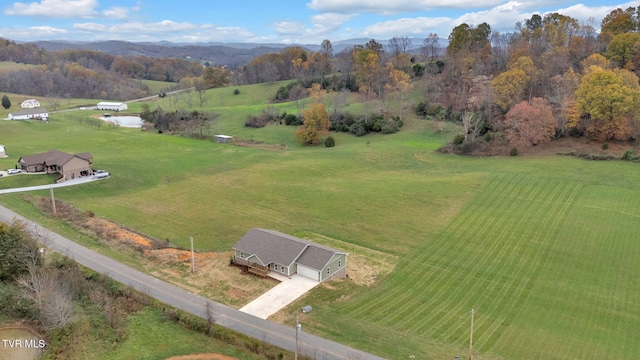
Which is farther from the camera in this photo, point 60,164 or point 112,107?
point 112,107

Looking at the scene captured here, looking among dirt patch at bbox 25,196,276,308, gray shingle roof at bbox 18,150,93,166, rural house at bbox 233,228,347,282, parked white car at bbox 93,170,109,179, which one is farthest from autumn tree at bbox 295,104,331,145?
rural house at bbox 233,228,347,282

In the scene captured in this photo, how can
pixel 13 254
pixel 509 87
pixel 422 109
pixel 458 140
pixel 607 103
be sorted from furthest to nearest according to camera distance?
pixel 422 109 < pixel 509 87 < pixel 458 140 < pixel 607 103 < pixel 13 254

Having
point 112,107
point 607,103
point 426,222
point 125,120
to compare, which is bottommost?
point 426,222

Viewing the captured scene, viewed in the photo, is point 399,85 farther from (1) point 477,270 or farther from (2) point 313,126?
(1) point 477,270

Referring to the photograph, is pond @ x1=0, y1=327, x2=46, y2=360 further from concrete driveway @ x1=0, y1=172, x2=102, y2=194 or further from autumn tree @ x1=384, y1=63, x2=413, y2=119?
autumn tree @ x1=384, y1=63, x2=413, y2=119

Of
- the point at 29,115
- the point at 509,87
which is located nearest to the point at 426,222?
the point at 509,87

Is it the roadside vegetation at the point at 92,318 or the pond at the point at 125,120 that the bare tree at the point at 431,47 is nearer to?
the pond at the point at 125,120

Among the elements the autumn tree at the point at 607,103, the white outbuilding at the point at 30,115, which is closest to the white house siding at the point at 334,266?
the autumn tree at the point at 607,103
